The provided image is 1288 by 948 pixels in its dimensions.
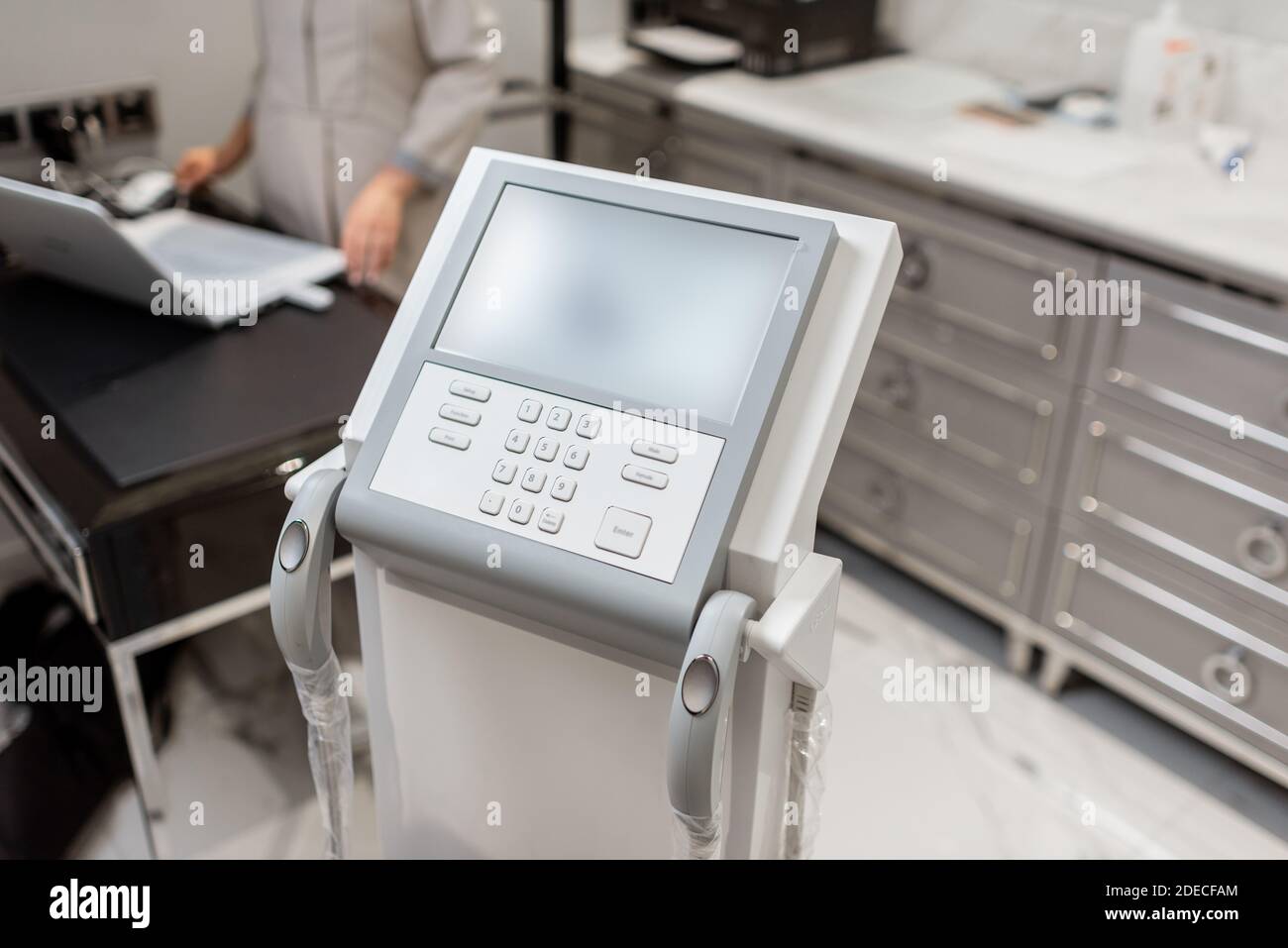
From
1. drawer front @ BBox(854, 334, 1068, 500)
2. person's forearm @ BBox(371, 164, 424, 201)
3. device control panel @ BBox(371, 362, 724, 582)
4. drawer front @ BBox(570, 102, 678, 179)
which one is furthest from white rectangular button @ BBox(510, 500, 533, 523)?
drawer front @ BBox(570, 102, 678, 179)

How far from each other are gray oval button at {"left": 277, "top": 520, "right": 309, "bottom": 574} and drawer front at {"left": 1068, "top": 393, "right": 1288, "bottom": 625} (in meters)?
1.39

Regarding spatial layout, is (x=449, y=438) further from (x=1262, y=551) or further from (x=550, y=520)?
(x=1262, y=551)

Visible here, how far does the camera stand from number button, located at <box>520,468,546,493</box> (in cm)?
80

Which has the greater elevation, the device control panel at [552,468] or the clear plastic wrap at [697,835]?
the device control panel at [552,468]

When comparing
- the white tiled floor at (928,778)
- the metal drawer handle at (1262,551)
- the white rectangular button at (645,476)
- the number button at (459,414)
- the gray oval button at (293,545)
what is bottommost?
the white tiled floor at (928,778)

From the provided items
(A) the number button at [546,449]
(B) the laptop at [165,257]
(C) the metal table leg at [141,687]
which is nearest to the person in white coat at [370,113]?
(B) the laptop at [165,257]

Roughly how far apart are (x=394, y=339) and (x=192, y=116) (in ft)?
5.51

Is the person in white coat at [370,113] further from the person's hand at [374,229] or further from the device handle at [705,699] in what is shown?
the device handle at [705,699]

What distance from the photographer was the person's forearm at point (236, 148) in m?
2.03

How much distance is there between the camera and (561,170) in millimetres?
A: 872

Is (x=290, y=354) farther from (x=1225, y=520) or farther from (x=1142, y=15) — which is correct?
(x=1142, y=15)

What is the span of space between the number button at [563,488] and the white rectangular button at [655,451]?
0.15 ft

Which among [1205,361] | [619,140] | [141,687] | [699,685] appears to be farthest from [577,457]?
[619,140]
